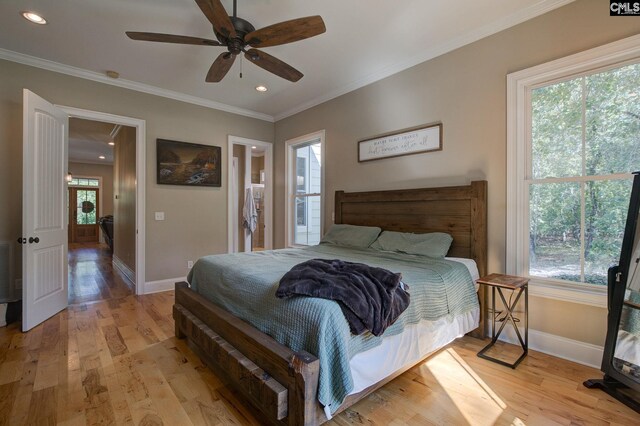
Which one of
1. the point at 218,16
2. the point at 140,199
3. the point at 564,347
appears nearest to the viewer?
the point at 218,16

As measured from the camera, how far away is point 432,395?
182 centimetres

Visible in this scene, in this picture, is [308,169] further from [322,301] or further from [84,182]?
[84,182]

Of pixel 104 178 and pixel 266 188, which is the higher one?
pixel 104 178

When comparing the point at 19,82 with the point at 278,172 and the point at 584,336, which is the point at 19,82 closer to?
the point at 278,172

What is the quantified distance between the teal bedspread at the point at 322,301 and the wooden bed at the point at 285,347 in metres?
0.07

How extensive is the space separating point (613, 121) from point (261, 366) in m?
2.94

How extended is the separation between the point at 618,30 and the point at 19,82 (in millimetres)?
5481

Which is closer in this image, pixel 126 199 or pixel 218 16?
pixel 218 16

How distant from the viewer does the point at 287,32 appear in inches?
80.7

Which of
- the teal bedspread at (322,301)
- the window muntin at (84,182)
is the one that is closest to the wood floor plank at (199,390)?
the teal bedspread at (322,301)

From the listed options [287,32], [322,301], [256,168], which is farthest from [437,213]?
[256,168]

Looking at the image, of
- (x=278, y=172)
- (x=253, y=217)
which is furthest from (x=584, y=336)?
(x=253, y=217)

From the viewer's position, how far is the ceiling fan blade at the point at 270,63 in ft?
7.76

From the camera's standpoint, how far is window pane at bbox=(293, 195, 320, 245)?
4.65m
